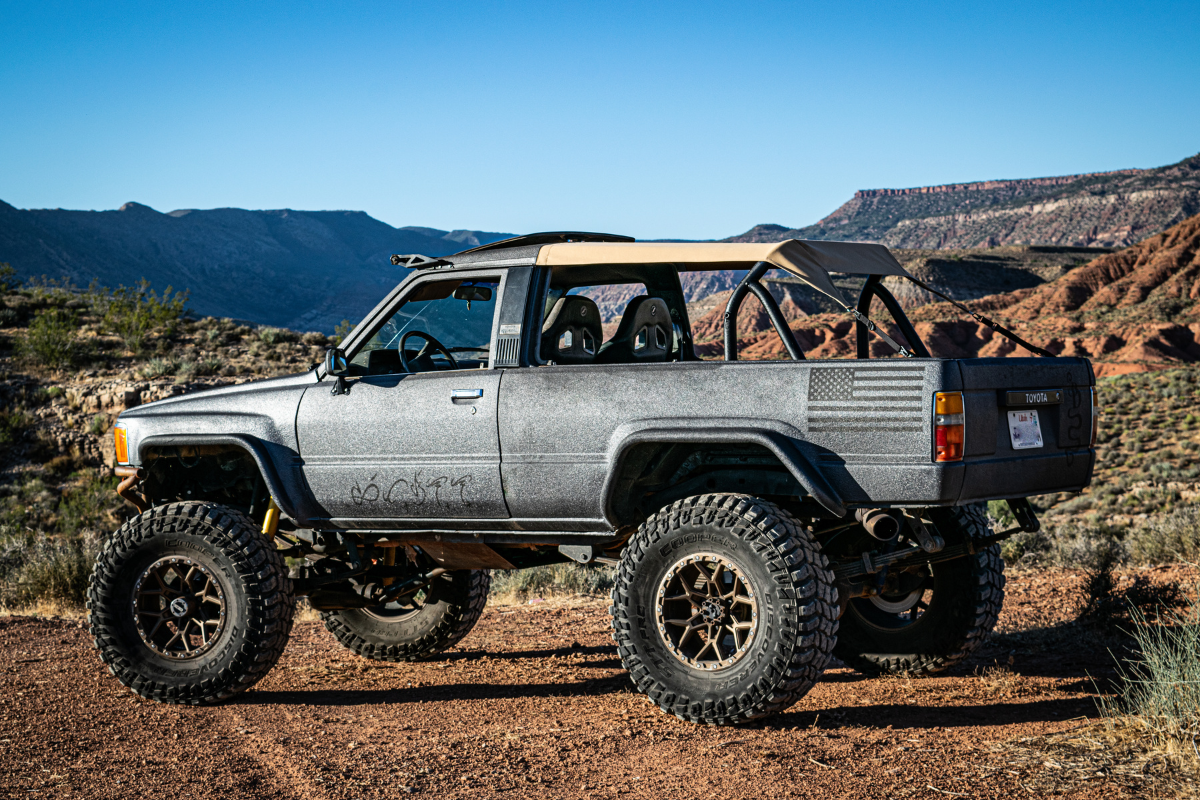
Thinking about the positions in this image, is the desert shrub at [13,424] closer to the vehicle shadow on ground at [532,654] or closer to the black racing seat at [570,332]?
the vehicle shadow on ground at [532,654]

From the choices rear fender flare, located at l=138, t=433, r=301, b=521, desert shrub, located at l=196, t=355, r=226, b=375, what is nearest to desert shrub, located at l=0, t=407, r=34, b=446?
desert shrub, located at l=196, t=355, r=226, b=375

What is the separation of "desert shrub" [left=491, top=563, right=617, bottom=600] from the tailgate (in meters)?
4.99

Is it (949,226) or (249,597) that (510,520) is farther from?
(949,226)

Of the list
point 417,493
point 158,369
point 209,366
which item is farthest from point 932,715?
point 209,366

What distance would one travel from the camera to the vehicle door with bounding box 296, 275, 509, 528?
5113 millimetres

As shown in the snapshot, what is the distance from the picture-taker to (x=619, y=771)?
13.4ft

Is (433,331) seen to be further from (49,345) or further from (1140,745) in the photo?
(49,345)

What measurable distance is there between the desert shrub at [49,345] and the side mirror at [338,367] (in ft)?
70.5

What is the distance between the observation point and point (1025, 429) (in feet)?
14.9

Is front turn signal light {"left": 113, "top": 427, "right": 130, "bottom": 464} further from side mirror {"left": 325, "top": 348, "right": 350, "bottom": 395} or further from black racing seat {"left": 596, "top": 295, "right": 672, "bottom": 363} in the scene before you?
black racing seat {"left": 596, "top": 295, "right": 672, "bottom": 363}

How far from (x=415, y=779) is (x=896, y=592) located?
297cm

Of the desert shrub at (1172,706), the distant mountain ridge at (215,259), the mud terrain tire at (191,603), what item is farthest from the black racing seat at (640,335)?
the distant mountain ridge at (215,259)

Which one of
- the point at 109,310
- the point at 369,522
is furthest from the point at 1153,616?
the point at 109,310

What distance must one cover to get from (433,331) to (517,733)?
235cm
